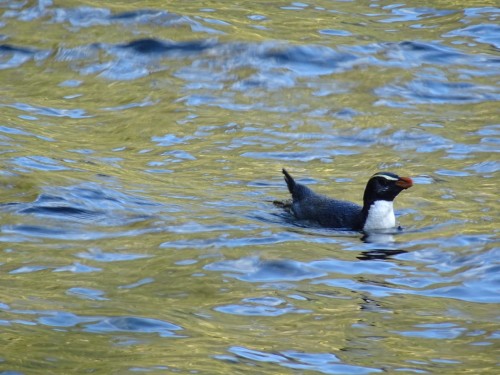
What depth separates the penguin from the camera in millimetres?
11352

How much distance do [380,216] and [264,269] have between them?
2028mm

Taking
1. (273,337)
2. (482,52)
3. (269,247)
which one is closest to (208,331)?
(273,337)

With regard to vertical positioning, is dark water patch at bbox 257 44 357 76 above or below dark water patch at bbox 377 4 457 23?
below

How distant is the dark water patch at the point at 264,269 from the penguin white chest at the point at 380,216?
66.1 inches

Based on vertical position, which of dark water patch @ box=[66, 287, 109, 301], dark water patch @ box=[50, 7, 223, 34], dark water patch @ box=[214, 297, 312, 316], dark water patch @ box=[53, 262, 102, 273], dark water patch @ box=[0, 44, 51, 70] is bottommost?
dark water patch @ box=[0, 44, 51, 70]

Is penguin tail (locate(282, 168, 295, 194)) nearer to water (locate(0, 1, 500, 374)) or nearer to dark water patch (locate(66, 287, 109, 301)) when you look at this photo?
water (locate(0, 1, 500, 374))

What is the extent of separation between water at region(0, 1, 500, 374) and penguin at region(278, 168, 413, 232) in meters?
0.19

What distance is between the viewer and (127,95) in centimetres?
1669

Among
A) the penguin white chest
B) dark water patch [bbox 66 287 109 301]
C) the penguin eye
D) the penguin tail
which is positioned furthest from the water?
the penguin eye

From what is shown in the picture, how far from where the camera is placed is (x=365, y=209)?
11.4m

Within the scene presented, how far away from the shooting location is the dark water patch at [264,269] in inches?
373

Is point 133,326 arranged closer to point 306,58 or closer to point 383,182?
point 383,182

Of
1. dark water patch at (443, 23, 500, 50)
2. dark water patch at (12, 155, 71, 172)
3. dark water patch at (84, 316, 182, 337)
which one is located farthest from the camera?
dark water patch at (443, 23, 500, 50)

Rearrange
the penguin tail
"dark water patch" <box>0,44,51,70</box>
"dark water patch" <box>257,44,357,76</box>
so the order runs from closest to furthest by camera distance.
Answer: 1. the penguin tail
2. "dark water patch" <box>257,44,357,76</box>
3. "dark water patch" <box>0,44,51,70</box>
